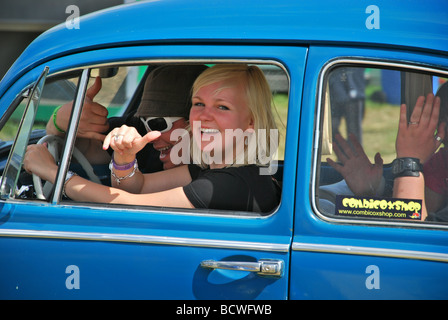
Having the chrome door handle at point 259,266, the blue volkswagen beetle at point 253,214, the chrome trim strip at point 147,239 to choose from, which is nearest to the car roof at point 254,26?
the blue volkswagen beetle at point 253,214

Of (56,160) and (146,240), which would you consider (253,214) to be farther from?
(56,160)

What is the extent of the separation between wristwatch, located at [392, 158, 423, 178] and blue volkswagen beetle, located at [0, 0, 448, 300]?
37mm

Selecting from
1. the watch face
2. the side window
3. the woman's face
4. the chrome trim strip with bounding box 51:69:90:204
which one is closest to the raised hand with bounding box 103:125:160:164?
the chrome trim strip with bounding box 51:69:90:204

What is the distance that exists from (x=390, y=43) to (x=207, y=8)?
0.72m

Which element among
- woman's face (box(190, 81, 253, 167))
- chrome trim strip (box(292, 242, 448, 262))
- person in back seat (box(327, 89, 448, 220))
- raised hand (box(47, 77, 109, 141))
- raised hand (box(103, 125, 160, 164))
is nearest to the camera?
chrome trim strip (box(292, 242, 448, 262))

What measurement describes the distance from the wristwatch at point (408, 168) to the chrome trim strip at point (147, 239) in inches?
19.5

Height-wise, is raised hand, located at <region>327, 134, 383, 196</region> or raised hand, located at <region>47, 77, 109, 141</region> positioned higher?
raised hand, located at <region>47, 77, 109, 141</region>

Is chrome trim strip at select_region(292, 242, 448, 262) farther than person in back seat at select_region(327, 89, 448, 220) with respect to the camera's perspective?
No

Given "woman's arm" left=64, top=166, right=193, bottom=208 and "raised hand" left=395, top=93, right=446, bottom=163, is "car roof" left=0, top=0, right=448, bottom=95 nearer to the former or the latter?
"raised hand" left=395, top=93, right=446, bottom=163

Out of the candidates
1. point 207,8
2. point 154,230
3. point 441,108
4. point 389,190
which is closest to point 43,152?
point 154,230

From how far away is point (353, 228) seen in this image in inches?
77.5

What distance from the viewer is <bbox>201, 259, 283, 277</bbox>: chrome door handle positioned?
6.41ft

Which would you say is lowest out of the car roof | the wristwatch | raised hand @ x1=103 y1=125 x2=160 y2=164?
the wristwatch

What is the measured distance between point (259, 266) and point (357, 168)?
0.53m
